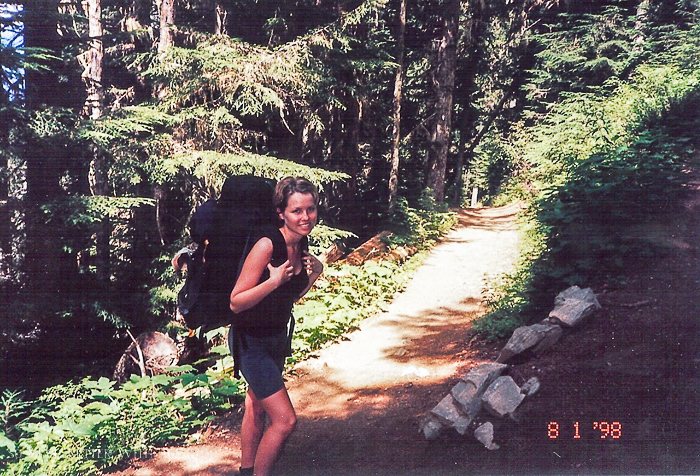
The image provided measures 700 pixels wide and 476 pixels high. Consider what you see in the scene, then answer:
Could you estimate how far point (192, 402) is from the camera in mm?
4309

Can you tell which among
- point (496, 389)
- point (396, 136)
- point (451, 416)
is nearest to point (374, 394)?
point (451, 416)

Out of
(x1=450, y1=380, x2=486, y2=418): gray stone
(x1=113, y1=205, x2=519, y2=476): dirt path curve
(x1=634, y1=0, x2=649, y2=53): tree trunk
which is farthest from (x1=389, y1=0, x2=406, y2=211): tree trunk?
(x1=450, y1=380, x2=486, y2=418): gray stone

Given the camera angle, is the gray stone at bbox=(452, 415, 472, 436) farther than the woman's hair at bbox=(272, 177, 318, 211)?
Yes

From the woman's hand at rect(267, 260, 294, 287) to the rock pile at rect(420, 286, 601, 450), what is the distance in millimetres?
1601

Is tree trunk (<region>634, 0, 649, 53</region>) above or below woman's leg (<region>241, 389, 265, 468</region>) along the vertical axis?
above

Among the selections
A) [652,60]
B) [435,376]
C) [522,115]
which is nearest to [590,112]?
[652,60]

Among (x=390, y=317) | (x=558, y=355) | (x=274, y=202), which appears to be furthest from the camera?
(x=390, y=317)

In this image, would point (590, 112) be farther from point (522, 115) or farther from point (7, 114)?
point (7, 114)

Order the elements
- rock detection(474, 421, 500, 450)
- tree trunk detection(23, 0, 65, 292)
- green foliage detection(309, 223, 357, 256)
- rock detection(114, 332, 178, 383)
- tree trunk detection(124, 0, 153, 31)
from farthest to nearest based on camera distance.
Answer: tree trunk detection(124, 0, 153, 31) → rock detection(114, 332, 178, 383) → green foliage detection(309, 223, 357, 256) → tree trunk detection(23, 0, 65, 292) → rock detection(474, 421, 500, 450)

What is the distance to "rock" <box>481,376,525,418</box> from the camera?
2824 mm

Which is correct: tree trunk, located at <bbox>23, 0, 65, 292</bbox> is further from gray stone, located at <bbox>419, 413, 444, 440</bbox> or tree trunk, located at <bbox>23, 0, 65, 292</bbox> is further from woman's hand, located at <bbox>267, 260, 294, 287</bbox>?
gray stone, located at <bbox>419, 413, 444, 440</bbox>

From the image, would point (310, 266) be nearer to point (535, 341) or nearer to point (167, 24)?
point (535, 341)

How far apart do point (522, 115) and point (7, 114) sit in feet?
34.5

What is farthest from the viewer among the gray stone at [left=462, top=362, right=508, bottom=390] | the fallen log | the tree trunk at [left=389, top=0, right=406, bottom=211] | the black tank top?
the tree trunk at [left=389, top=0, right=406, bottom=211]
